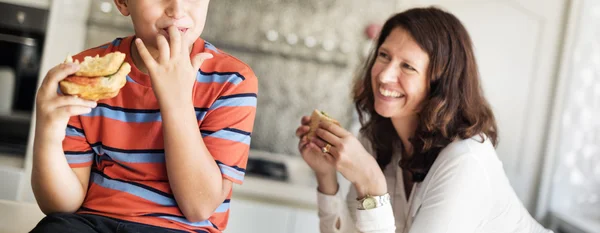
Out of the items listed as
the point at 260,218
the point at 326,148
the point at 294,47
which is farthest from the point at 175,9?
the point at 294,47

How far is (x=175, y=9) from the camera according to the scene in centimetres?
93

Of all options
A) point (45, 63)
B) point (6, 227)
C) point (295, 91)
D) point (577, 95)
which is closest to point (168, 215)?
point (6, 227)

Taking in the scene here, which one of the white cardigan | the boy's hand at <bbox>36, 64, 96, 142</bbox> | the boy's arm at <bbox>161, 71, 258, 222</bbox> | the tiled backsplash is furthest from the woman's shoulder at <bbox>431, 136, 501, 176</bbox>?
the tiled backsplash

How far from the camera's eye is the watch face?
4.33 ft

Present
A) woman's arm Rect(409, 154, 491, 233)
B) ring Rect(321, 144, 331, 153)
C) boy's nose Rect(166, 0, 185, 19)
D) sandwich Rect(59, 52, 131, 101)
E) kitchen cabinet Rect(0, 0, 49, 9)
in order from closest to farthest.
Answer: sandwich Rect(59, 52, 131, 101) < boy's nose Rect(166, 0, 185, 19) < woman's arm Rect(409, 154, 491, 233) < ring Rect(321, 144, 331, 153) < kitchen cabinet Rect(0, 0, 49, 9)

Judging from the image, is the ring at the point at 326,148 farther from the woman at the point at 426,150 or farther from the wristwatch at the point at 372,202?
the wristwatch at the point at 372,202

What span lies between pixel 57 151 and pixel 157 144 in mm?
150

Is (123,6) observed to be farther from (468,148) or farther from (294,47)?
(294,47)

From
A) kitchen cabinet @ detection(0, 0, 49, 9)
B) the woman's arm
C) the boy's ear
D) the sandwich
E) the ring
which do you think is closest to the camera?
the sandwich

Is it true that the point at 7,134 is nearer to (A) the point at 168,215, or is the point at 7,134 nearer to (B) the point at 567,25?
(A) the point at 168,215

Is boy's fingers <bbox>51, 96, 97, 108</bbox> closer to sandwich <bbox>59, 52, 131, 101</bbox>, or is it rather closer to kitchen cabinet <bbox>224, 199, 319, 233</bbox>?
sandwich <bbox>59, 52, 131, 101</bbox>

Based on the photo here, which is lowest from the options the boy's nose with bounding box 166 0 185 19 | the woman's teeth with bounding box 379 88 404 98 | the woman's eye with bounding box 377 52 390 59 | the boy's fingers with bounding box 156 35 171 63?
the woman's teeth with bounding box 379 88 404 98

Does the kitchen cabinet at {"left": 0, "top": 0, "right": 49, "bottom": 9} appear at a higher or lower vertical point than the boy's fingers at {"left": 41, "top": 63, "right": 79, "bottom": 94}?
lower

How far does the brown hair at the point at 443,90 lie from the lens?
4.64 feet
